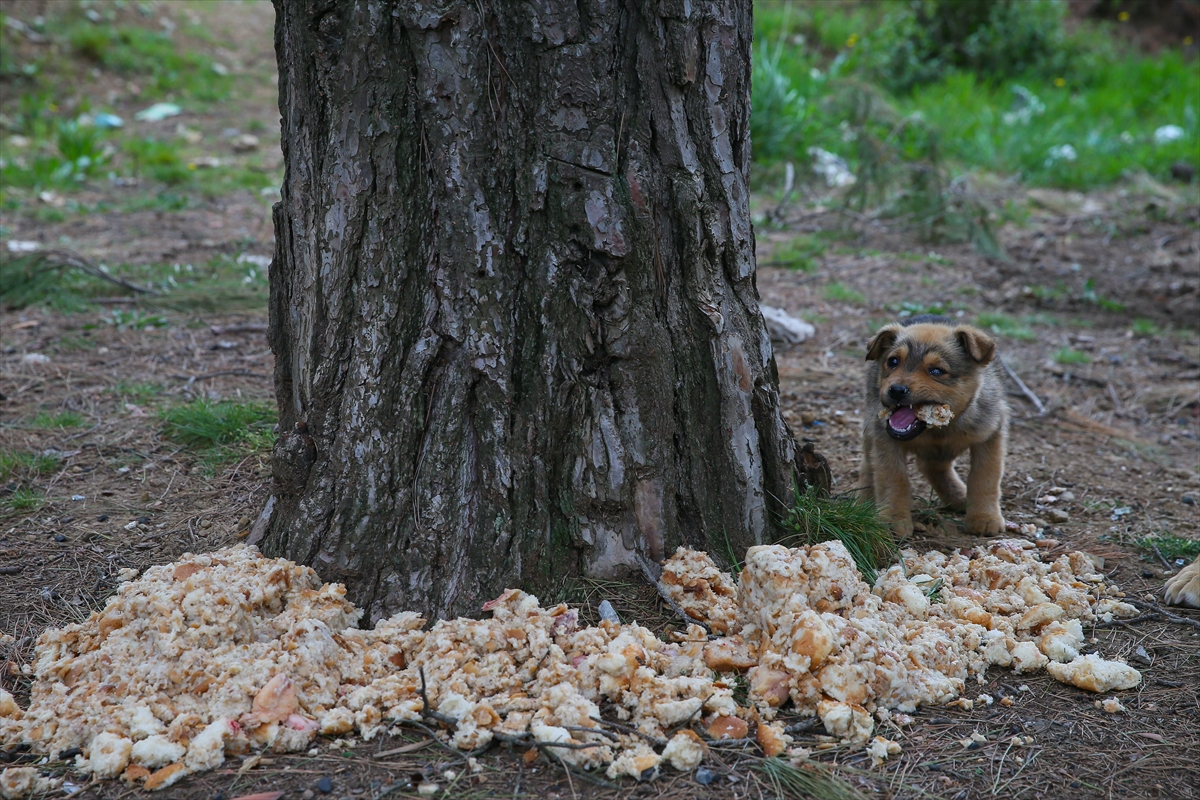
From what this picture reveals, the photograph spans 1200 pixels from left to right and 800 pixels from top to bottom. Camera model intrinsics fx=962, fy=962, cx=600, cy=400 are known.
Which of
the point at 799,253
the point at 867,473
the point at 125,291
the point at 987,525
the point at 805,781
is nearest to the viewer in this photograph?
the point at 805,781

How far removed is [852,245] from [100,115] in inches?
350

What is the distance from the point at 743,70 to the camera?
3.16 m

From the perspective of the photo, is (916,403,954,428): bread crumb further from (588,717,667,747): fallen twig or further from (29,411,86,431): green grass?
(29,411,86,431): green grass

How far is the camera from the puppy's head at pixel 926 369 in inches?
163

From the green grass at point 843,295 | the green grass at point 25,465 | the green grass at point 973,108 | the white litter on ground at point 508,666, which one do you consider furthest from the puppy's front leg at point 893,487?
the green grass at point 973,108

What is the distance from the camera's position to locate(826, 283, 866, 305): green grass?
7.50 m

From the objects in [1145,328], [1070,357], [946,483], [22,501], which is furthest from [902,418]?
[1145,328]

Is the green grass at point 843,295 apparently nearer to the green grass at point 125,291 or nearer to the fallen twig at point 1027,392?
the fallen twig at point 1027,392

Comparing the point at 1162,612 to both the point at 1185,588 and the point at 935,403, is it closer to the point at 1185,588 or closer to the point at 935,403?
the point at 1185,588

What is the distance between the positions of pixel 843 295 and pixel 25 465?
5.66 meters

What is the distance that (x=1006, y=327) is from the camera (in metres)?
7.12

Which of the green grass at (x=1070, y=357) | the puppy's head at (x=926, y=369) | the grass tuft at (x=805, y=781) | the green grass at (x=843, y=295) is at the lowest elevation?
the grass tuft at (x=805, y=781)

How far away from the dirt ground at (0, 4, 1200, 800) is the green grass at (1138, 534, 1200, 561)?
71 millimetres

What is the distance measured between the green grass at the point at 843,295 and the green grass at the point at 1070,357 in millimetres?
1466
